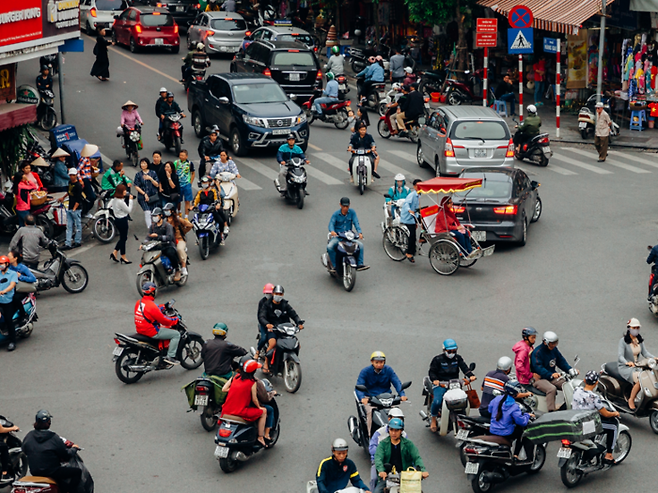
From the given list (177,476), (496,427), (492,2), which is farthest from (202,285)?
(492,2)

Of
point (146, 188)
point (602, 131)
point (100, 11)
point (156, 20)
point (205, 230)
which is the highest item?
point (100, 11)

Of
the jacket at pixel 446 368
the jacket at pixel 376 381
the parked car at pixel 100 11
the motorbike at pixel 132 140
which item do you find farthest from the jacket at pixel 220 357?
the parked car at pixel 100 11

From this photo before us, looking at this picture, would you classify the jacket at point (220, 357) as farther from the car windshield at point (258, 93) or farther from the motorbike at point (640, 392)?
the car windshield at point (258, 93)

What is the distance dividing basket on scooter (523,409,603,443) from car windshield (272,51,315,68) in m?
21.7

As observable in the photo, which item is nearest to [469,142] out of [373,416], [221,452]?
[373,416]

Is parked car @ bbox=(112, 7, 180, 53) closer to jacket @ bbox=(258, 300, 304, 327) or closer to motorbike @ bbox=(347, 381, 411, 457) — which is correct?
jacket @ bbox=(258, 300, 304, 327)

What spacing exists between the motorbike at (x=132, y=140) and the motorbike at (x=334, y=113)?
6.68 meters

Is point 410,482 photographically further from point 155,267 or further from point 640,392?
point 155,267

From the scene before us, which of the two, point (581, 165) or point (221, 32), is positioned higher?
point (221, 32)

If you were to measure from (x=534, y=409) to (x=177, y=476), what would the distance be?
178 inches

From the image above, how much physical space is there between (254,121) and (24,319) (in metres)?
11.1

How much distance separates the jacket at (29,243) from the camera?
16469 mm

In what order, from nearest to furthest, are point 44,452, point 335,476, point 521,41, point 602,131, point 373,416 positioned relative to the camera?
point 335,476
point 44,452
point 373,416
point 602,131
point 521,41

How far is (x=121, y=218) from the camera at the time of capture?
59.1 ft
